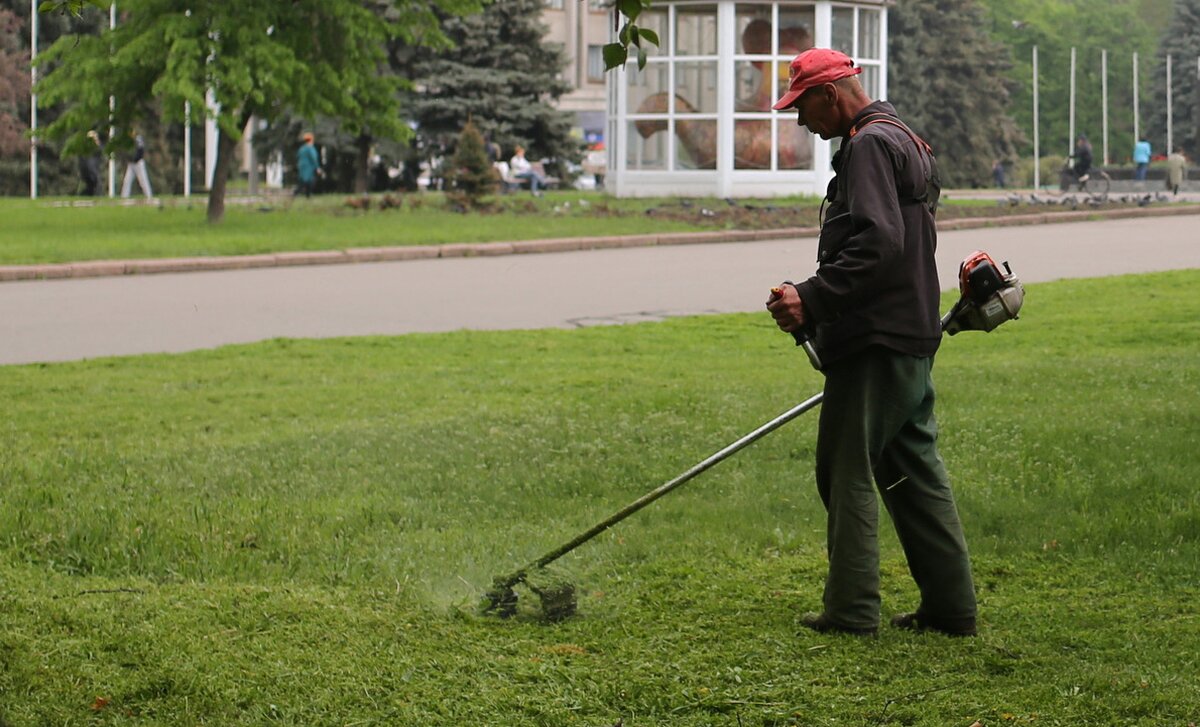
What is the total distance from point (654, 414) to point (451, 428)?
1.06 m

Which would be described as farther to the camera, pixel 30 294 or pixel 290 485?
pixel 30 294

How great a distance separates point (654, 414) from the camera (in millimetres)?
8656

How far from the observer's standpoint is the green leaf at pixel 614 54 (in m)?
3.96

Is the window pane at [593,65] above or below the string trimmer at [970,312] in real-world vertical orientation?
above

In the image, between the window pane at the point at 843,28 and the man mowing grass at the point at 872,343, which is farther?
the window pane at the point at 843,28

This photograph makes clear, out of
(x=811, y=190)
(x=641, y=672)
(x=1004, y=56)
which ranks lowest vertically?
(x=641, y=672)

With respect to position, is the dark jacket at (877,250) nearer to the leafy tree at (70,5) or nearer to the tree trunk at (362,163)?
the leafy tree at (70,5)

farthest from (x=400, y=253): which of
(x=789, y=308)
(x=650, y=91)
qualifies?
(x=789, y=308)

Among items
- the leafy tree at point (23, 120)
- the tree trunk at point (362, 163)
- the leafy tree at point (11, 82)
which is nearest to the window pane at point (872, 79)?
the tree trunk at point (362, 163)

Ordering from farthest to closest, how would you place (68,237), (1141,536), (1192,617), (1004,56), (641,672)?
(1004,56)
(68,237)
(1141,536)
(1192,617)
(641,672)

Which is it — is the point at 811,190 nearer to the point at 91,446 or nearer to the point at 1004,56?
the point at 91,446

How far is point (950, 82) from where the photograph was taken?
6100 centimetres

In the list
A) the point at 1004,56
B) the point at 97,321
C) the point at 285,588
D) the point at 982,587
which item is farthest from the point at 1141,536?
the point at 1004,56

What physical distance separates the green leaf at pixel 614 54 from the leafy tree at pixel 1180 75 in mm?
70518
